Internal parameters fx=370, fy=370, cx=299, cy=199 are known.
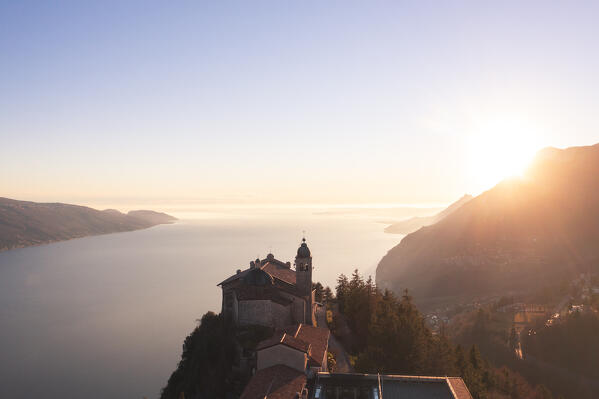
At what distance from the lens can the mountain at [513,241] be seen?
138125 mm

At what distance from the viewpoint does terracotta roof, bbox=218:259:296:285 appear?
44.6 meters

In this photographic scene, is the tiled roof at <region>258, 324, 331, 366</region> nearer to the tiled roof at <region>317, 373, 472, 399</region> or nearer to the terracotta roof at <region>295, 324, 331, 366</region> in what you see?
the terracotta roof at <region>295, 324, 331, 366</region>

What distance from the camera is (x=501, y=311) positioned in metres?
103

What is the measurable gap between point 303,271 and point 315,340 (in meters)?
9.65

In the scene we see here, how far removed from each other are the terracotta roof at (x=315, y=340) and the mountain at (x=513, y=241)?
10798cm

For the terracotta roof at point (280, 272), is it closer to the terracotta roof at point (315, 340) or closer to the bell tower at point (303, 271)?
the bell tower at point (303, 271)

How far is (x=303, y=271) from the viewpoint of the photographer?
42031mm

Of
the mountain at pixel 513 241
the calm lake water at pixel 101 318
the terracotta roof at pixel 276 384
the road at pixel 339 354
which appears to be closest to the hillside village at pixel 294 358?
the terracotta roof at pixel 276 384

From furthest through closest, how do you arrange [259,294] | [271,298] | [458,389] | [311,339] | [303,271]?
[303,271] → [259,294] → [271,298] → [311,339] → [458,389]

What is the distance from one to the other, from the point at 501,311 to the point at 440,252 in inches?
2463

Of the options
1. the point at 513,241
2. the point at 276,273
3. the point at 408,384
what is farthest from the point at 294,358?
the point at 513,241

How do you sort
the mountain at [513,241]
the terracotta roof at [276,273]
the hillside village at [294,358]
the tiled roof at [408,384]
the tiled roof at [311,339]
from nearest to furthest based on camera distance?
the tiled roof at [408,384] → the hillside village at [294,358] → the tiled roof at [311,339] → the terracotta roof at [276,273] → the mountain at [513,241]

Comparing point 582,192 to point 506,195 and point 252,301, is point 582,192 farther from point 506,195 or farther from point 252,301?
point 252,301

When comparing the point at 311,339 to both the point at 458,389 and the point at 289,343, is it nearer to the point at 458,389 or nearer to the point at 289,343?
the point at 289,343
